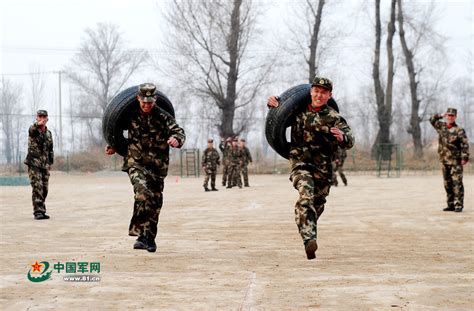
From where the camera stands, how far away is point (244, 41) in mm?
42469

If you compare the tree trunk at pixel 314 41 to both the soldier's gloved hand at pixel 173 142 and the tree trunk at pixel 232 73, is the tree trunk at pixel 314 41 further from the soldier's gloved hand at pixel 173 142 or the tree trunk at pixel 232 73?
the soldier's gloved hand at pixel 173 142

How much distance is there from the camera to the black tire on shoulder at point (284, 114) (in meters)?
8.00

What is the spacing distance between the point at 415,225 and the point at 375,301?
6.33m

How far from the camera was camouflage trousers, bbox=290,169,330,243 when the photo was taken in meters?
7.22

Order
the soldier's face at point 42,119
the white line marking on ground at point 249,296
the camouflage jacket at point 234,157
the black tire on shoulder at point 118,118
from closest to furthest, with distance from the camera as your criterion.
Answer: the white line marking on ground at point 249,296, the black tire on shoulder at point 118,118, the soldier's face at point 42,119, the camouflage jacket at point 234,157

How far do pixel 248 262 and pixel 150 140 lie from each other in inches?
71.7

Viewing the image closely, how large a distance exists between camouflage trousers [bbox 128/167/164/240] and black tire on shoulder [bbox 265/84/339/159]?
1426 mm

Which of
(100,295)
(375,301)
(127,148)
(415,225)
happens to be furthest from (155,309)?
(415,225)

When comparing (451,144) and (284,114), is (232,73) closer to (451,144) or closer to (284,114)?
(451,144)

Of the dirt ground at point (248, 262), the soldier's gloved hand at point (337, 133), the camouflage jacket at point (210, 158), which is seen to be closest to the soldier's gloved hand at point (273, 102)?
the soldier's gloved hand at point (337, 133)

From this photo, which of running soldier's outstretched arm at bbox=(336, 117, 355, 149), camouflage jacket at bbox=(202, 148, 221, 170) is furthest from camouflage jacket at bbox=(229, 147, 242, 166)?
running soldier's outstretched arm at bbox=(336, 117, 355, 149)

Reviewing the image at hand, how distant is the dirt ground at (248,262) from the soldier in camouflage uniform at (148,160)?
348 millimetres

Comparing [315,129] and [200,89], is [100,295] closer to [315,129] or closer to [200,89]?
[315,129]

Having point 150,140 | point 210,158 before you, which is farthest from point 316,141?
point 210,158
